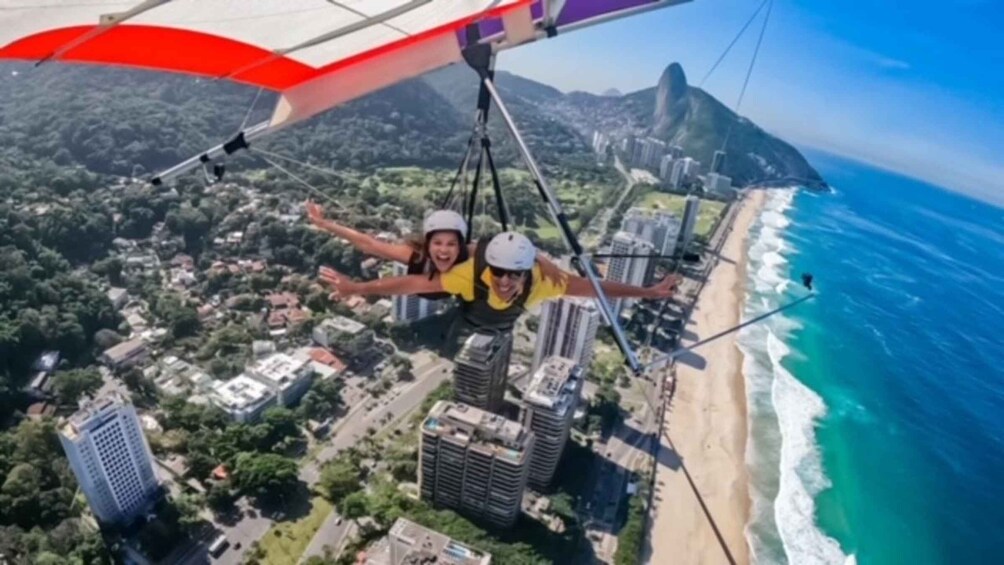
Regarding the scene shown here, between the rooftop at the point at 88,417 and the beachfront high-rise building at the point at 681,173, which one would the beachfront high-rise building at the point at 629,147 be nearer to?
the beachfront high-rise building at the point at 681,173

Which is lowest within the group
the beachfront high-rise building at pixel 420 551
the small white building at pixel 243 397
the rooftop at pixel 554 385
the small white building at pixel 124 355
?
the small white building at pixel 124 355

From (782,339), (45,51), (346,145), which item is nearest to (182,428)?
(45,51)

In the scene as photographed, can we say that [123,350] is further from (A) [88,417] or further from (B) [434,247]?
(B) [434,247]

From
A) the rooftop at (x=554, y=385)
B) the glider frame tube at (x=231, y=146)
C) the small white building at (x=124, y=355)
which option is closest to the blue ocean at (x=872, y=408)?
the rooftop at (x=554, y=385)

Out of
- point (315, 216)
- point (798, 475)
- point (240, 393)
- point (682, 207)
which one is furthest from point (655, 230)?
point (315, 216)

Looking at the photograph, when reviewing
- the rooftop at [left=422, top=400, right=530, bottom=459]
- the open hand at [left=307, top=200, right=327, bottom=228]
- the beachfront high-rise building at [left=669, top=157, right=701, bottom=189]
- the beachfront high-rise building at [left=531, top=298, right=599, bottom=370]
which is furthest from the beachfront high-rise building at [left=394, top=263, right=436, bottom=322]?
the beachfront high-rise building at [left=669, top=157, right=701, bottom=189]

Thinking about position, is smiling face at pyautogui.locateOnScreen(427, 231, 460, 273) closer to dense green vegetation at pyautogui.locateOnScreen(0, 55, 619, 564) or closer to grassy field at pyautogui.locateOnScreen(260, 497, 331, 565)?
dense green vegetation at pyautogui.locateOnScreen(0, 55, 619, 564)
